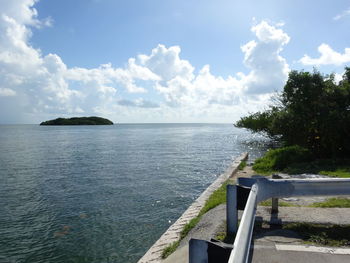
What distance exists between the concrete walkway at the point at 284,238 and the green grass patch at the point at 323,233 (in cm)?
17

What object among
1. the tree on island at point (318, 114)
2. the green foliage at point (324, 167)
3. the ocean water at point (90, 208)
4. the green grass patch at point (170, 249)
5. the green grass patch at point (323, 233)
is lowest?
the ocean water at point (90, 208)

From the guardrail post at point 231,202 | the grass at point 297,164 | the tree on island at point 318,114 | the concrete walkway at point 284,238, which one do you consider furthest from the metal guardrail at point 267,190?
the tree on island at point 318,114

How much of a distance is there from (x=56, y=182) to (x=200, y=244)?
1703 cm

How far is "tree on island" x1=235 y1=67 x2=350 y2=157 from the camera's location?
15656mm

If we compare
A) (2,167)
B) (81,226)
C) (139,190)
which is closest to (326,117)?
(139,190)

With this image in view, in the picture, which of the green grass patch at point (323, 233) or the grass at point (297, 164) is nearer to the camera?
the green grass patch at point (323, 233)

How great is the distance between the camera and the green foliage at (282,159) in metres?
15.3

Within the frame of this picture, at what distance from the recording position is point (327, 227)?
4.93 meters

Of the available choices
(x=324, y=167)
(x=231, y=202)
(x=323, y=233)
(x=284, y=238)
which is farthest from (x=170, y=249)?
(x=324, y=167)

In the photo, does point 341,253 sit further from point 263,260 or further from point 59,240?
point 59,240

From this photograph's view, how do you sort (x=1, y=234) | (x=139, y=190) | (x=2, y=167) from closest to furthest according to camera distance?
1. (x=1, y=234)
2. (x=139, y=190)
3. (x=2, y=167)

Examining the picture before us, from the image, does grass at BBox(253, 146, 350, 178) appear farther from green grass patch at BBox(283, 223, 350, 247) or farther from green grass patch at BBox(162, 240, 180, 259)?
green grass patch at BBox(162, 240, 180, 259)

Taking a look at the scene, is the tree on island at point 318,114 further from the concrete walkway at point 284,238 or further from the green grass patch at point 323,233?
the green grass patch at point 323,233

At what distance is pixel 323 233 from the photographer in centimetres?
463
